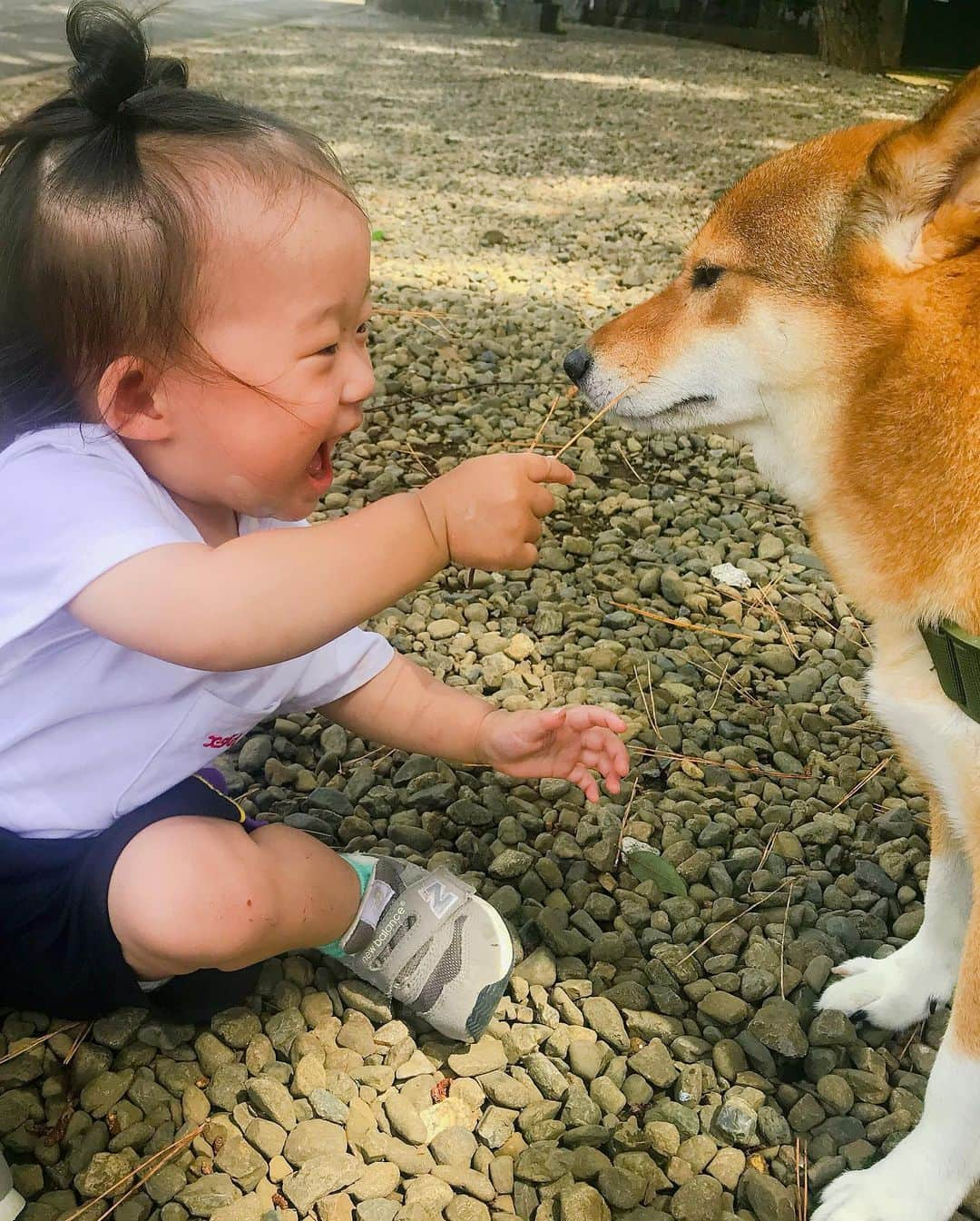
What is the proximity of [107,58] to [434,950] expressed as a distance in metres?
1.36

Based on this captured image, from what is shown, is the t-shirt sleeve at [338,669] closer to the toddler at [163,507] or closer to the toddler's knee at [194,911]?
the toddler at [163,507]

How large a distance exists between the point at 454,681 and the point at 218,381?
111 cm

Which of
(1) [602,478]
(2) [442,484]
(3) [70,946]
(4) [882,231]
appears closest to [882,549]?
(4) [882,231]

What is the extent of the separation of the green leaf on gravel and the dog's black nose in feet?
3.02

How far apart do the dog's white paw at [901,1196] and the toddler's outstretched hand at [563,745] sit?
66cm

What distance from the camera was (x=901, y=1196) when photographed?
1.49 metres

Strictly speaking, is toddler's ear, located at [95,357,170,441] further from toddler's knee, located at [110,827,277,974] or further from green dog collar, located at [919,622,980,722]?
green dog collar, located at [919,622,980,722]

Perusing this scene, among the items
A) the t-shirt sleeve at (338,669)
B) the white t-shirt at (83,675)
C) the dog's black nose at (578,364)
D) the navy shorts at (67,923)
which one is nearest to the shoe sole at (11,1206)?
the navy shorts at (67,923)

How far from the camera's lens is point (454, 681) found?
2.41 meters

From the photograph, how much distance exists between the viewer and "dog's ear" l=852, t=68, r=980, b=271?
1.54 m

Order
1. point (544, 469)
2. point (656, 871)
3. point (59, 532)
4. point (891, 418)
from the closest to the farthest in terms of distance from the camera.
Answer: point (59, 532)
point (544, 469)
point (891, 418)
point (656, 871)

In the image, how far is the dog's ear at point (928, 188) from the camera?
1538 mm

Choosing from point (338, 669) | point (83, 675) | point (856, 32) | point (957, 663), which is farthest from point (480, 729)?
point (856, 32)

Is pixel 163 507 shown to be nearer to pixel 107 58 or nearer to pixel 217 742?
pixel 217 742
